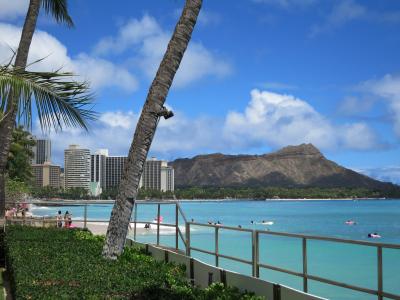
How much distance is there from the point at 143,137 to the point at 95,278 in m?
3.04

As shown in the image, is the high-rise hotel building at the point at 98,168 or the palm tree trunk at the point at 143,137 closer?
the palm tree trunk at the point at 143,137

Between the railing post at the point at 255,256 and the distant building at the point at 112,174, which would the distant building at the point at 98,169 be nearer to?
the distant building at the point at 112,174

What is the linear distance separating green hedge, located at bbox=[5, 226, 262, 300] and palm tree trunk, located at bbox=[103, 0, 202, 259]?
43 centimetres

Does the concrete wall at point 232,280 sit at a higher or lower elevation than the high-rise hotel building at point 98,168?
lower

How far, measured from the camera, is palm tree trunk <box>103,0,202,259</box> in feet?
30.1

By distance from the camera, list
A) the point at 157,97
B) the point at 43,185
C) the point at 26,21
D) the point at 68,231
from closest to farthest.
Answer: the point at 157,97, the point at 26,21, the point at 68,231, the point at 43,185

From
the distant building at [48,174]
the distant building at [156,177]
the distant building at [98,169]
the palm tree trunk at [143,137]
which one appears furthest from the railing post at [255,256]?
the distant building at [48,174]

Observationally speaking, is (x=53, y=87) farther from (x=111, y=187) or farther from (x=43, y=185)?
(x=43, y=185)

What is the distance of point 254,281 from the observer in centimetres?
625

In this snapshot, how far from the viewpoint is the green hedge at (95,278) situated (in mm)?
5688

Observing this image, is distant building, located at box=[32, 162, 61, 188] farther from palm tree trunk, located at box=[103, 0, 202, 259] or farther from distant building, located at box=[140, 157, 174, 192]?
palm tree trunk, located at box=[103, 0, 202, 259]

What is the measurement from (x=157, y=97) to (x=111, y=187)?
94.9 meters

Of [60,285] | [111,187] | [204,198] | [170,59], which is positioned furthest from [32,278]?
[204,198]

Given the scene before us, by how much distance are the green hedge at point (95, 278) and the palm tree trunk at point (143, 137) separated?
1.41ft
